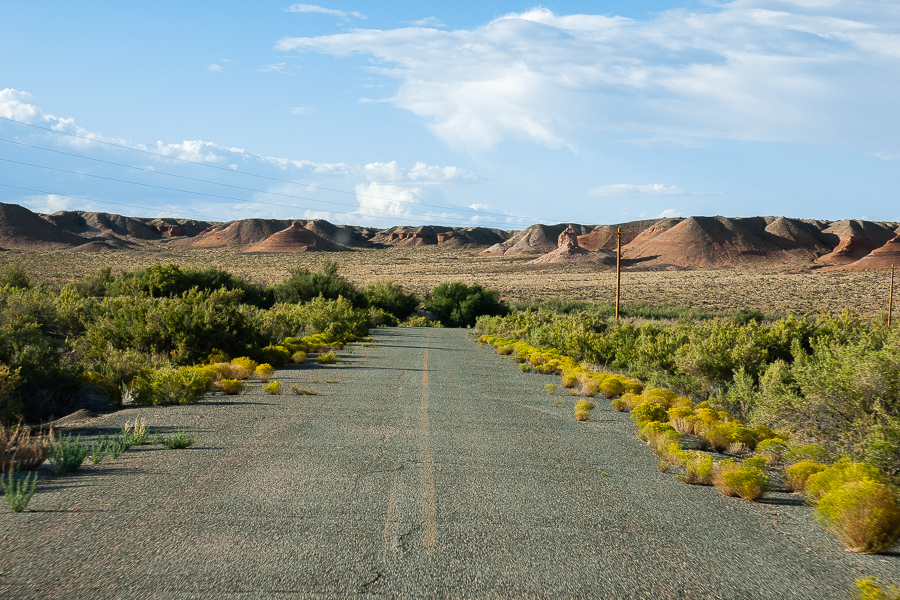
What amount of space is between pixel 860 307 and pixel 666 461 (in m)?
62.5

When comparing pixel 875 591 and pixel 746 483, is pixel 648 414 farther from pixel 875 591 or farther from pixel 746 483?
pixel 875 591

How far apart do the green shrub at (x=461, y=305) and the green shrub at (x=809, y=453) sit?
48413 millimetres

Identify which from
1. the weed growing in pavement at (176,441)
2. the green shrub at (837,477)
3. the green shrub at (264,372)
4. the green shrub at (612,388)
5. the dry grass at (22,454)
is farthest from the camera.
Answer: the green shrub at (264,372)

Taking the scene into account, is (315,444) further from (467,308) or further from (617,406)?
(467,308)

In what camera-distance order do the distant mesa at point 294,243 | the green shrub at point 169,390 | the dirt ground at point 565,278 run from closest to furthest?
the green shrub at point 169,390, the dirt ground at point 565,278, the distant mesa at point 294,243

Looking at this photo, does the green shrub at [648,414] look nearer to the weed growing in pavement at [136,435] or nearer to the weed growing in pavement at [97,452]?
the weed growing in pavement at [136,435]

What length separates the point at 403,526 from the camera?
602 cm

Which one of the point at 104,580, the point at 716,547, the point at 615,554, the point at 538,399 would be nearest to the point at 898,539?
the point at 716,547

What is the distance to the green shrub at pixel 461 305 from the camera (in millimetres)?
57969

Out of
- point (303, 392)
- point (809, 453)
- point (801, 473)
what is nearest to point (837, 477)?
point (801, 473)

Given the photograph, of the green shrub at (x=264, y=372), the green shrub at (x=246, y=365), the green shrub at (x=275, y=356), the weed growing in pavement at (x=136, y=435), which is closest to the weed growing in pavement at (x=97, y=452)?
the weed growing in pavement at (x=136, y=435)

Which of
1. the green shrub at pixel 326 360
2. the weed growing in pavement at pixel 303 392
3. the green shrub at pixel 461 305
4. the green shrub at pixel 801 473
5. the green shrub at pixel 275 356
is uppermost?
the green shrub at pixel 801 473

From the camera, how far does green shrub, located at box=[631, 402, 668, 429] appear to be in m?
11.3

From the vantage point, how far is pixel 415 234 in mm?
191375
